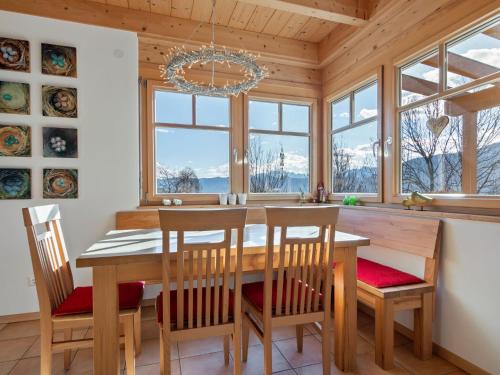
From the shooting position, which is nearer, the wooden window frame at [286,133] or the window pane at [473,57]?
the window pane at [473,57]

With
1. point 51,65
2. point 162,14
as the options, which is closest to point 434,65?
point 162,14

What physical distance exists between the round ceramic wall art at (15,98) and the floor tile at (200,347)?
246cm

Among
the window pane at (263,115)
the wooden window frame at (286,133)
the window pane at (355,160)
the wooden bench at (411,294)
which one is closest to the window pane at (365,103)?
the window pane at (355,160)

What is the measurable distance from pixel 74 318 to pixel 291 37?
3.43m

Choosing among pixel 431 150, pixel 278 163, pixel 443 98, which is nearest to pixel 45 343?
pixel 278 163

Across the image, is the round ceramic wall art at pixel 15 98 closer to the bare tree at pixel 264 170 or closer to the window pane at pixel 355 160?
the bare tree at pixel 264 170

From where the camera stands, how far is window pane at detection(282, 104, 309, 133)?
11.8 ft

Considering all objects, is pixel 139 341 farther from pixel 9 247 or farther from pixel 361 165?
pixel 361 165

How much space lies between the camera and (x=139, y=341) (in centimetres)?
202

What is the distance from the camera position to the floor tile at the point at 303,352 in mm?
1902

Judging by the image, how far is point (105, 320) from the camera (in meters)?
1.42

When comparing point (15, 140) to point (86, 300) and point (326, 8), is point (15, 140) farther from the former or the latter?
point (326, 8)

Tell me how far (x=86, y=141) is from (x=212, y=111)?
1367mm

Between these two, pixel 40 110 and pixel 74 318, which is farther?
pixel 40 110
